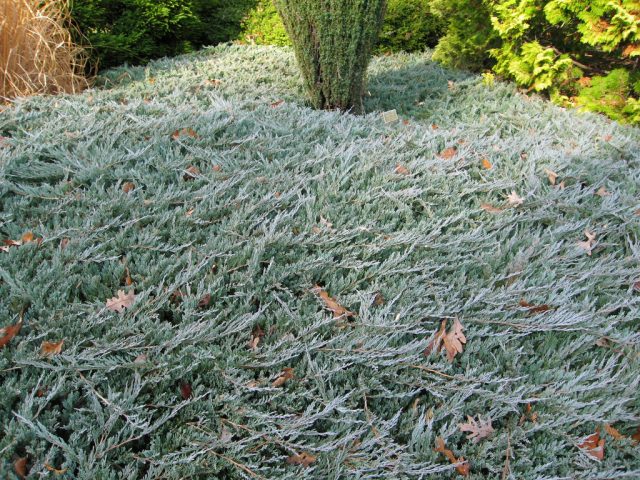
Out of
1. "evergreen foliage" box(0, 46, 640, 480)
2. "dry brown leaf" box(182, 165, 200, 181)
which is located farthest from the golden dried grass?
"dry brown leaf" box(182, 165, 200, 181)

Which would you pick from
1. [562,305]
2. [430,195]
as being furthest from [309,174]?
[562,305]

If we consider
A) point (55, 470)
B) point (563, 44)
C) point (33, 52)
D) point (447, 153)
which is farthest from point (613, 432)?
point (33, 52)

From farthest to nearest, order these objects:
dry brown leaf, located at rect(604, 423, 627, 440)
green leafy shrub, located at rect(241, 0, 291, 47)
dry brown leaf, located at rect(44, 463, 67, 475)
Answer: green leafy shrub, located at rect(241, 0, 291, 47)
dry brown leaf, located at rect(604, 423, 627, 440)
dry brown leaf, located at rect(44, 463, 67, 475)

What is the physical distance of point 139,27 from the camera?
6.23 meters

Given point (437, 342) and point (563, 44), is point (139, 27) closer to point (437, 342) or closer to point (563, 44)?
point (563, 44)

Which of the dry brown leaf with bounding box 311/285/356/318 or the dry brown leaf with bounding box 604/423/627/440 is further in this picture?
the dry brown leaf with bounding box 311/285/356/318

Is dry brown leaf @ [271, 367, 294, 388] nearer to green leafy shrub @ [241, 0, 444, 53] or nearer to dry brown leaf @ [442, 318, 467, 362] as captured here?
dry brown leaf @ [442, 318, 467, 362]

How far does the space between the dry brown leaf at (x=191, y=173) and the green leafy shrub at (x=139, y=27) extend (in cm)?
377

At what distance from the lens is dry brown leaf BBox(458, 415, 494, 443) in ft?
5.56

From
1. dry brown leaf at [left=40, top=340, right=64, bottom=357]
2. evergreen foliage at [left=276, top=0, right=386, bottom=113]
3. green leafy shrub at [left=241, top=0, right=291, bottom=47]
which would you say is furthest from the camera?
green leafy shrub at [left=241, top=0, right=291, bottom=47]

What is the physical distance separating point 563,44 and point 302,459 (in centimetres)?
511

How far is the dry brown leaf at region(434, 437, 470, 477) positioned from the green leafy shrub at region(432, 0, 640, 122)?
3.94 m

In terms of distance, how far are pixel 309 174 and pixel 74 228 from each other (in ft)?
3.87

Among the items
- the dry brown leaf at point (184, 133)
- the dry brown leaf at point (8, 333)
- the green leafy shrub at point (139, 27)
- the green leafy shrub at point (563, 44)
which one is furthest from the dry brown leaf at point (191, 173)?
the green leafy shrub at point (139, 27)
